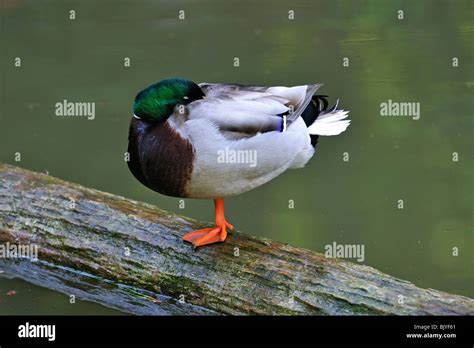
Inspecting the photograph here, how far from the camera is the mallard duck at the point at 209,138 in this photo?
3188 millimetres

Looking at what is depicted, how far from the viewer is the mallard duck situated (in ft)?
10.5

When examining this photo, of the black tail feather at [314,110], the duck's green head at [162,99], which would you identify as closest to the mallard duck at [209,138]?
the duck's green head at [162,99]

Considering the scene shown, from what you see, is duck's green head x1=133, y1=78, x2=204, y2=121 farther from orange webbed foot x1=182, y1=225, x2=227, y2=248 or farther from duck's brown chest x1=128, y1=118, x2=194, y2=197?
orange webbed foot x1=182, y1=225, x2=227, y2=248

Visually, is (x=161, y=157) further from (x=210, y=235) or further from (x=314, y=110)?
(x=314, y=110)

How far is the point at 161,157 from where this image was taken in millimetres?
3205

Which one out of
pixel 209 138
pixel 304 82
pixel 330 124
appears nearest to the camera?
pixel 209 138

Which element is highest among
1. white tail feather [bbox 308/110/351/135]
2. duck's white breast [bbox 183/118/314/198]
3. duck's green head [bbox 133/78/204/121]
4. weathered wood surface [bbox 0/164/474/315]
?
duck's green head [bbox 133/78/204/121]

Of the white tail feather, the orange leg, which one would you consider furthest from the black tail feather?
the orange leg

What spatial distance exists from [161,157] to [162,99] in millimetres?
234

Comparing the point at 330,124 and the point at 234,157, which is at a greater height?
the point at 330,124

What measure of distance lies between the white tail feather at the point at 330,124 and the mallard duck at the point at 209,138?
7.5 inches

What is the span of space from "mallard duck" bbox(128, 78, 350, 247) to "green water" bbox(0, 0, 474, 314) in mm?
764

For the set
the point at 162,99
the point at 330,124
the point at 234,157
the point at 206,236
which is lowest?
the point at 206,236

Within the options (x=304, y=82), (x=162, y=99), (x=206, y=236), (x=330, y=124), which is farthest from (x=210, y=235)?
(x=304, y=82)
